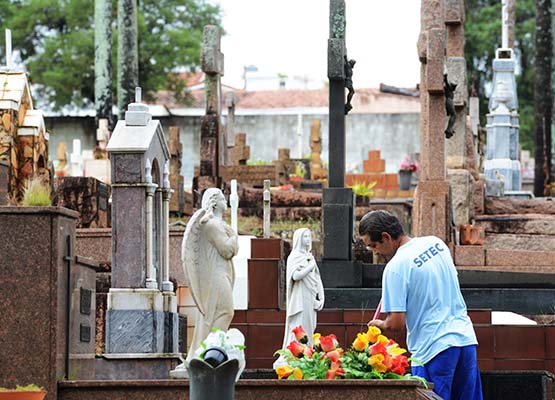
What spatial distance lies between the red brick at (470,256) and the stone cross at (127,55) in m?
17.3

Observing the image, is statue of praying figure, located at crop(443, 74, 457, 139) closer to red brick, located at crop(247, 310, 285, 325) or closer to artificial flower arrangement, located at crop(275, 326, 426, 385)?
red brick, located at crop(247, 310, 285, 325)

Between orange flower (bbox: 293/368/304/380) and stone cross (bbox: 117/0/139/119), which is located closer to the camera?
orange flower (bbox: 293/368/304/380)

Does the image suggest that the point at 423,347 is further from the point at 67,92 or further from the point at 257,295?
the point at 67,92

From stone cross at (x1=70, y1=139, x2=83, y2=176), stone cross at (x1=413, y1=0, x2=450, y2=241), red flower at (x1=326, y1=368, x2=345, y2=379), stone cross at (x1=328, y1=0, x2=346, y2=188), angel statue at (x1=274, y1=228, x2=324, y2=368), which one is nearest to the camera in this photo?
red flower at (x1=326, y1=368, x2=345, y2=379)

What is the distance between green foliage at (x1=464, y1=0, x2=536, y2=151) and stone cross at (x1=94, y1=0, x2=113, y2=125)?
70.4ft

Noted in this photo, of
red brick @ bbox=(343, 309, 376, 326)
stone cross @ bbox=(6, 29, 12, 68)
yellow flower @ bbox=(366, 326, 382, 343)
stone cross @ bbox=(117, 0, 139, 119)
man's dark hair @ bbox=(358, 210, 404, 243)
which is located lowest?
red brick @ bbox=(343, 309, 376, 326)

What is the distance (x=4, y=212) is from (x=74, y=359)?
1.10 metres

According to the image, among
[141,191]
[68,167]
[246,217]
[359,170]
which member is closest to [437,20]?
[246,217]

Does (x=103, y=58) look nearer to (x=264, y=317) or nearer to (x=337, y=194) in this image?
(x=337, y=194)

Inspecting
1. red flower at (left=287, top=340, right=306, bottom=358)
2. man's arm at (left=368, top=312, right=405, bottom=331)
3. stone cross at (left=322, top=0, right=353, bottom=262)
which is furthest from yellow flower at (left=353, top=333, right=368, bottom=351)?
stone cross at (left=322, top=0, right=353, bottom=262)

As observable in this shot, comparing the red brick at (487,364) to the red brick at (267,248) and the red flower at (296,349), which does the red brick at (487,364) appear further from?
the red flower at (296,349)

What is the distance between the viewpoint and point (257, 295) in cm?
1847

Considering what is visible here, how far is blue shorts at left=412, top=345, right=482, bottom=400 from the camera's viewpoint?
9766 mm

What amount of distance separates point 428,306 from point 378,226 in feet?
1.74
